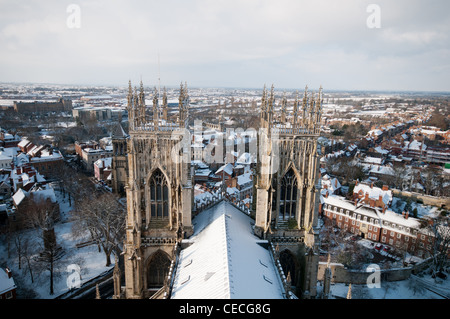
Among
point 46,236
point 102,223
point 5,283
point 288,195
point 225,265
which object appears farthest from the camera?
point 102,223

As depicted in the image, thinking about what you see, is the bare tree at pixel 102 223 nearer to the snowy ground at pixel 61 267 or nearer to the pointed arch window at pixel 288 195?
the snowy ground at pixel 61 267

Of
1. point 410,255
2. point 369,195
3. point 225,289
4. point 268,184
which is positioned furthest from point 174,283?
point 369,195

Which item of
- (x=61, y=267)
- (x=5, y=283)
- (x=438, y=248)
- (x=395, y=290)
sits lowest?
(x=395, y=290)

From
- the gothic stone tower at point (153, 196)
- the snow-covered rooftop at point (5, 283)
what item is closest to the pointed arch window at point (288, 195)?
the gothic stone tower at point (153, 196)

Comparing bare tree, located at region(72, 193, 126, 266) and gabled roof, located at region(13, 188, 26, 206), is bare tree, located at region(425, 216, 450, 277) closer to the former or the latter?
bare tree, located at region(72, 193, 126, 266)

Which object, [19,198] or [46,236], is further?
[19,198]

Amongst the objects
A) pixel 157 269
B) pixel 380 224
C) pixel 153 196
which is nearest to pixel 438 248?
pixel 380 224

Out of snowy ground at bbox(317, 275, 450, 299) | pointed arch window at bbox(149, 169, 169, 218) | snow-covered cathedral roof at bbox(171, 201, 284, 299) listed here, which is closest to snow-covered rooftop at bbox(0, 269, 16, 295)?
pointed arch window at bbox(149, 169, 169, 218)

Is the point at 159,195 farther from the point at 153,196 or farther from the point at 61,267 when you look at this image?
the point at 61,267
